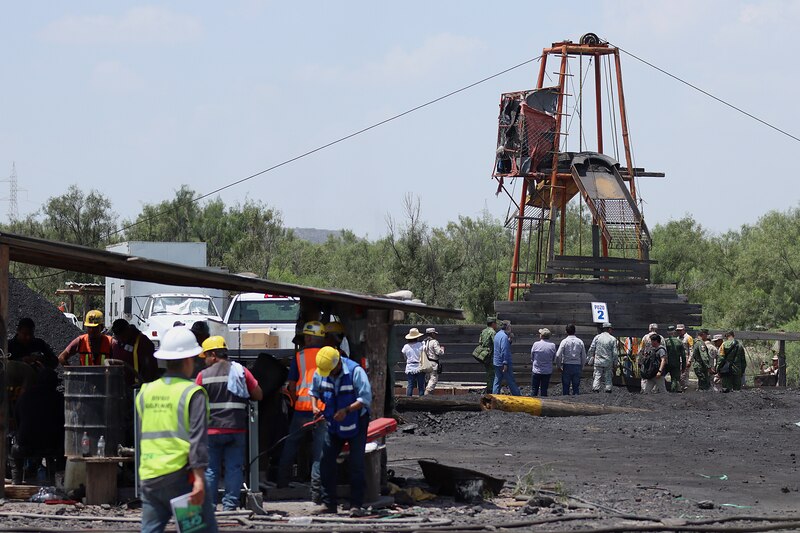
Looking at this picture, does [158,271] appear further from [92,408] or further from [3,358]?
[3,358]

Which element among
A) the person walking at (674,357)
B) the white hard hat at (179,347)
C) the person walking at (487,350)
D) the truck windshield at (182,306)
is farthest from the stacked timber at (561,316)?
the white hard hat at (179,347)

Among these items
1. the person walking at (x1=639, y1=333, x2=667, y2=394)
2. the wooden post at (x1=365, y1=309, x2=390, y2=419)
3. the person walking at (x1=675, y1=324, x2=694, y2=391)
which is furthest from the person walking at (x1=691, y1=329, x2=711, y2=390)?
the wooden post at (x1=365, y1=309, x2=390, y2=419)

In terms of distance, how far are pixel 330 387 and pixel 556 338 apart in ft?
62.3

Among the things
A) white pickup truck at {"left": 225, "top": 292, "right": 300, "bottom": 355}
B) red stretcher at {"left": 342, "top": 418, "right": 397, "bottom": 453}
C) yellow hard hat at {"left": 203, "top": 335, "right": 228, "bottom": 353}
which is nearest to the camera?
yellow hard hat at {"left": 203, "top": 335, "right": 228, "bottom": 353}

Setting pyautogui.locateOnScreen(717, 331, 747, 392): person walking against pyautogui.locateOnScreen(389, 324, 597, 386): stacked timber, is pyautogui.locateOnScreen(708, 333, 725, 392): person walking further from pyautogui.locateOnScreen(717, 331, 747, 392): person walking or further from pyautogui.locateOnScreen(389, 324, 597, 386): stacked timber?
pyautogui.locateOnScreen(389, 324, 597, 386): stacked timber

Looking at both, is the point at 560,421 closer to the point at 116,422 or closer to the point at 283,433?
the point at 283,433

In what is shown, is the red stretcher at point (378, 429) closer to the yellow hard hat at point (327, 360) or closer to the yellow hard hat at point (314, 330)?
the yellow hard hat at point (327, 360)

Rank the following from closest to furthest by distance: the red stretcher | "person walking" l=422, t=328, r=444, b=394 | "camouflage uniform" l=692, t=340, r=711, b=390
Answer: the red stretcher, "person walking" l=422, t=328, r=444, b=394, "camouflage uniform" l=692, t=340, r=711, b=390

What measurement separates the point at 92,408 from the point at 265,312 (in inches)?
580

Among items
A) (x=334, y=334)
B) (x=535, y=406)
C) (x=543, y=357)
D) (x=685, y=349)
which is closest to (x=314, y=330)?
(x=334, y=334)

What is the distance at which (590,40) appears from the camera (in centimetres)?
3366

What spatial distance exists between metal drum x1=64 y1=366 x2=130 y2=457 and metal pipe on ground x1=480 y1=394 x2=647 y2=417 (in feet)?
38.9

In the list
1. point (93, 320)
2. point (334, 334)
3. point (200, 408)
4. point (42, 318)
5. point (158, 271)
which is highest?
point (158, 271)

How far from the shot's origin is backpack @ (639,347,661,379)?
26.0 m
